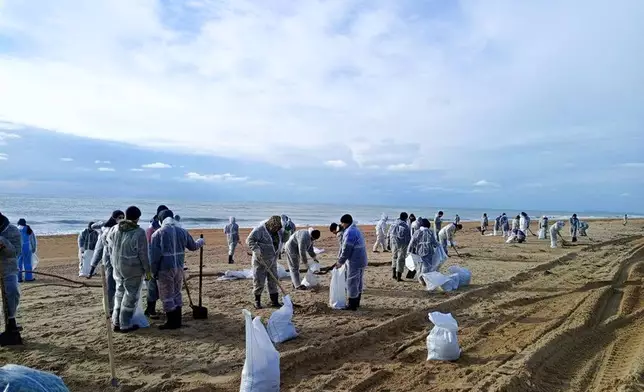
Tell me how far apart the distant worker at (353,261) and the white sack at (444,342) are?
109 inches

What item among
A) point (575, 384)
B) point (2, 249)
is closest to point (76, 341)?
point (2, 249)

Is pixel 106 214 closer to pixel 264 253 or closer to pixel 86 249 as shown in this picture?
pixel 86 249

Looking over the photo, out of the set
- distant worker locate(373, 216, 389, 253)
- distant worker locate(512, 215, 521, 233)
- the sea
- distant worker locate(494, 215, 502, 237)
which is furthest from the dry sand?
the sea

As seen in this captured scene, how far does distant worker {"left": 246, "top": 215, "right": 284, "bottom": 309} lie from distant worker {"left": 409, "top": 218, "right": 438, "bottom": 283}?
3.88 meters

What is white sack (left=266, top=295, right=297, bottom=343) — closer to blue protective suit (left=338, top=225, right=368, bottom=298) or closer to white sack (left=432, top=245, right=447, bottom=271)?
blue protective suit (left=338, top=225, right=368, bottom=298)

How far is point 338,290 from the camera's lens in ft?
26.6

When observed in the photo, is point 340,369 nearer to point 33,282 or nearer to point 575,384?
point 575,384

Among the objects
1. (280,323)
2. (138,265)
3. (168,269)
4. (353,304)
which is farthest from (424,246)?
(138,265)

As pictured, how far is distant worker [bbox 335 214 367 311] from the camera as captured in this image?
7.98 m

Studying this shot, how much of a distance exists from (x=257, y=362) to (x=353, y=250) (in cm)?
418

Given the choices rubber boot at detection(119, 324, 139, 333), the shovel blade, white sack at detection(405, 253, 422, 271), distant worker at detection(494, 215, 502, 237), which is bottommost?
rubber boot at detection(119, 324, 139, 333)

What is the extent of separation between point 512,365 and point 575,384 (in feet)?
2.07

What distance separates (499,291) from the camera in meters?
9.84

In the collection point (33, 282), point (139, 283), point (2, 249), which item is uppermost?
point (2, 249)
